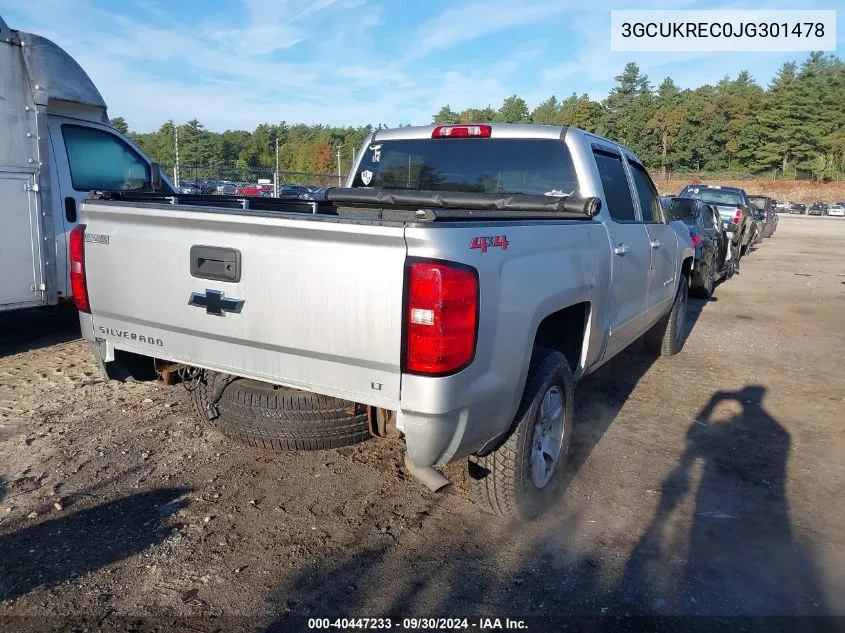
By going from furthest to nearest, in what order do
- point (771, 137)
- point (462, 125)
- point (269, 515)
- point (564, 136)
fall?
1. point (771, 137)
2. point (462, 125)
3. point (564, 136)
4. point (269, 515)

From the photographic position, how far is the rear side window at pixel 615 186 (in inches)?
176

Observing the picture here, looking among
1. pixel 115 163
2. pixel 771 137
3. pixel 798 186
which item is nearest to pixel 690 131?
pixel 771 137

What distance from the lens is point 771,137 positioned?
3342 inches

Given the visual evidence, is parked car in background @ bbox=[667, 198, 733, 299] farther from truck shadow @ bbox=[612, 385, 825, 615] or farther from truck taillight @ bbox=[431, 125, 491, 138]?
truck taillight @ bbox=[431, 125, 491, 138]

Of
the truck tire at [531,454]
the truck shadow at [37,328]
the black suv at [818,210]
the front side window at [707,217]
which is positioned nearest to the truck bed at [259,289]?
the truck tire at [531,454]

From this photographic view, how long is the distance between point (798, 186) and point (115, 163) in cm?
8229

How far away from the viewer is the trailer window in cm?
675

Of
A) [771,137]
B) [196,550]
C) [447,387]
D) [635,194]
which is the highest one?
[771,137]

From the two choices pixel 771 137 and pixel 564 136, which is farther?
pixel 771 137

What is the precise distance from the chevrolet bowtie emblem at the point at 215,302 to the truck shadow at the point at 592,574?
1.23 meters

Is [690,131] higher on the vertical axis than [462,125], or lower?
higher

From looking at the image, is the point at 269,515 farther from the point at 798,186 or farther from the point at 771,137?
the point at 771,137

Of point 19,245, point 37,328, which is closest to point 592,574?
point 19,245

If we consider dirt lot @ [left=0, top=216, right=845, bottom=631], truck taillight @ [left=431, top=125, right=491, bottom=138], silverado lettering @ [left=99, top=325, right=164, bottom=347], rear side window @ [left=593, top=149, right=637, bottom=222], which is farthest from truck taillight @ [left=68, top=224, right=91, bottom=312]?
rear side window @ [left=593, top=149, right=637, bottom=222]
